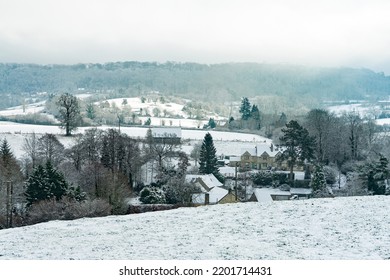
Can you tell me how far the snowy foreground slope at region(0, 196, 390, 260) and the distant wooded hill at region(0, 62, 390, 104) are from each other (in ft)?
268

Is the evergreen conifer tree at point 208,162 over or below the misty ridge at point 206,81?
below

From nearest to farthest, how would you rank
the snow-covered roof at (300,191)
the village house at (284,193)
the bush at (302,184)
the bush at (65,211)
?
the bush at (65,211) → the village house at (284,193) → the snow-covered roof at (300,191) → the bush at (302,184)

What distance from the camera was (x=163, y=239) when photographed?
35.1ft

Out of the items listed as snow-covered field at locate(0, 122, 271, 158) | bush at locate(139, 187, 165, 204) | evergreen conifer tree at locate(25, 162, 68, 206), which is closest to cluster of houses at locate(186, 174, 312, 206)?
bush at locate(139, 187, 165, 204)

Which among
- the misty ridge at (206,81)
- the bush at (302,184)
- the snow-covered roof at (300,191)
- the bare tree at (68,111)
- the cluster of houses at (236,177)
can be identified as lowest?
the snow-covered roof at (300,191)

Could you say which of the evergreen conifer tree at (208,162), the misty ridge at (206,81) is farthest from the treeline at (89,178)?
the misty ridge at (206,81)

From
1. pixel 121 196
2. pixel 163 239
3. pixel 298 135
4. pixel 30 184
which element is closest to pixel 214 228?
pixel 163 239

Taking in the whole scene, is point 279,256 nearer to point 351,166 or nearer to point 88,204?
point 88,204

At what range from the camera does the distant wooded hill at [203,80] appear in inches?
4183

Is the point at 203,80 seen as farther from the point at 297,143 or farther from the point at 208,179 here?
the point at 208,179

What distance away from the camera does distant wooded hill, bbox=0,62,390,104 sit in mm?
106250

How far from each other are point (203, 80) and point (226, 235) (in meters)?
149

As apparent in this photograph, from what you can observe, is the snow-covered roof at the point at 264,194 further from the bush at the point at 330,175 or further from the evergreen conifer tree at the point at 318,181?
the bush at the point at 330,175

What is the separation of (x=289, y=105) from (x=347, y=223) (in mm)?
105920
